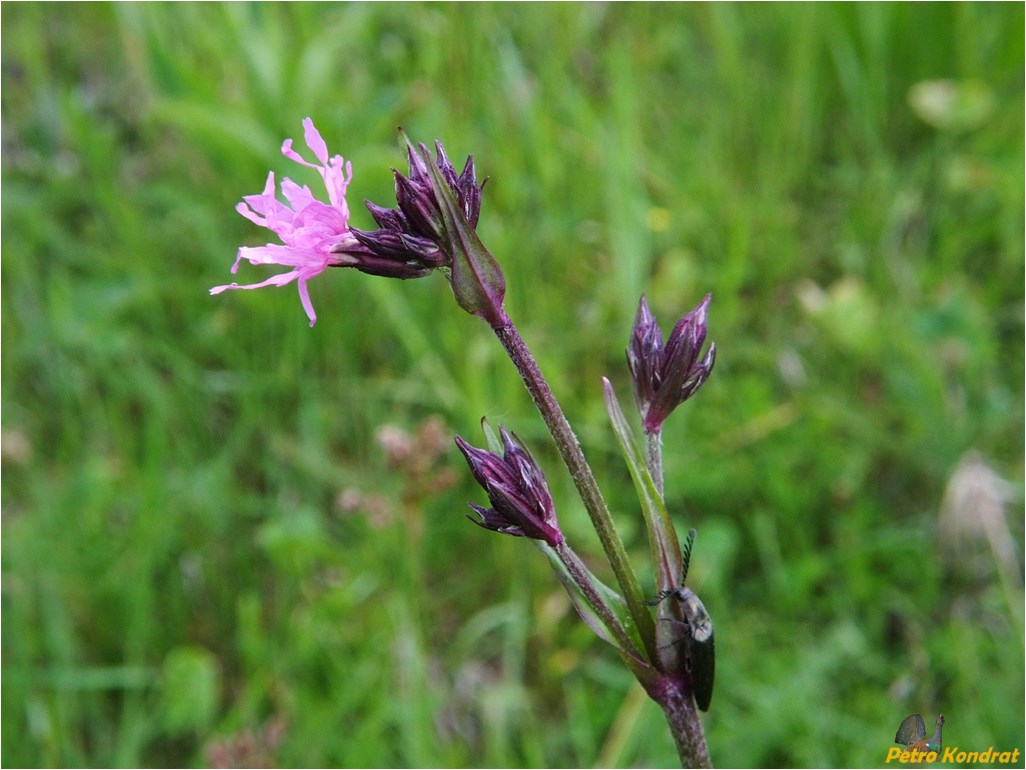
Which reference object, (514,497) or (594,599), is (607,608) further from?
(514,497)

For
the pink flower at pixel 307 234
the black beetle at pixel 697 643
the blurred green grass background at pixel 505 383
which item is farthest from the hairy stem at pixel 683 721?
the blurred green grass background at pixel 505 383

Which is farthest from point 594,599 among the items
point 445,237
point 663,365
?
point 445,237

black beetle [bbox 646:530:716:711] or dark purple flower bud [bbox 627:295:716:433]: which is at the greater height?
dark purple flower bud [bbox 627:295:716:433]

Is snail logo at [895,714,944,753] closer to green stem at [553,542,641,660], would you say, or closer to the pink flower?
green stem at [553,542,641,660]

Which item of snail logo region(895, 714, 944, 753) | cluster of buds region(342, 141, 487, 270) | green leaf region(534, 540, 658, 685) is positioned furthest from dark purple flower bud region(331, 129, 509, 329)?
snail logo region(895, 714, 944, 753)

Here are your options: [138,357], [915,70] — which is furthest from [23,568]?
[915,70]

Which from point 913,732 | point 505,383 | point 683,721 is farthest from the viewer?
point 505,383

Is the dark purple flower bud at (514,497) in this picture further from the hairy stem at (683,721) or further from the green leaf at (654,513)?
the hairy stem at (683,721)

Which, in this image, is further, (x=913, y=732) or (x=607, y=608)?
(x=913, y=732)
